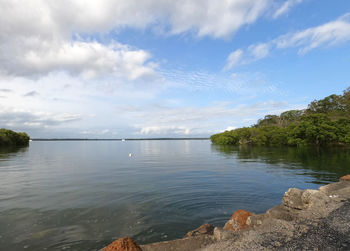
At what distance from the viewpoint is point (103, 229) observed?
29.7 feet

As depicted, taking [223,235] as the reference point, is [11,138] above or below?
above

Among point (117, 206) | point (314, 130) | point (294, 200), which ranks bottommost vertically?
point (117, 206)

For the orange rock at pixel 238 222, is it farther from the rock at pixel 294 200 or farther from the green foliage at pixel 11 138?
the green foliage at pixel 11 138

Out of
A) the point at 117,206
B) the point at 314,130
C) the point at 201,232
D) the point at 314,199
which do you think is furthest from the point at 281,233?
the point at 314,130

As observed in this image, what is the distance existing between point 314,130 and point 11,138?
129279 millimetres

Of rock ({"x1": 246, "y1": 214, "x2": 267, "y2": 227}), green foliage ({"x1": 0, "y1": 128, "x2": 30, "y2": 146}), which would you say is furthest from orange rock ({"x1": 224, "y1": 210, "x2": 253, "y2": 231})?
green foliage ({"x1": 0, "y1": 128, "x2": 30, "y2": 146})

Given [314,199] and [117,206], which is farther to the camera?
[117,206]

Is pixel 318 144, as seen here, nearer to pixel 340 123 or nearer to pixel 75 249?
pixel 340 123

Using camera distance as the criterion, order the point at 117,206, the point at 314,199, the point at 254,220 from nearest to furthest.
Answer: the point at 254,220 → the point at 314,199 → the point at 117,206

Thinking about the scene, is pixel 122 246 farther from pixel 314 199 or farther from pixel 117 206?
pixel 314 199

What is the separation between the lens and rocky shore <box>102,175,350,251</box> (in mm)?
→ 5211

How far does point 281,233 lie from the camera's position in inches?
226

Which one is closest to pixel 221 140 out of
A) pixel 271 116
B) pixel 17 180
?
pixel 271 116

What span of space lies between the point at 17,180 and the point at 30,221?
42.4 feet
